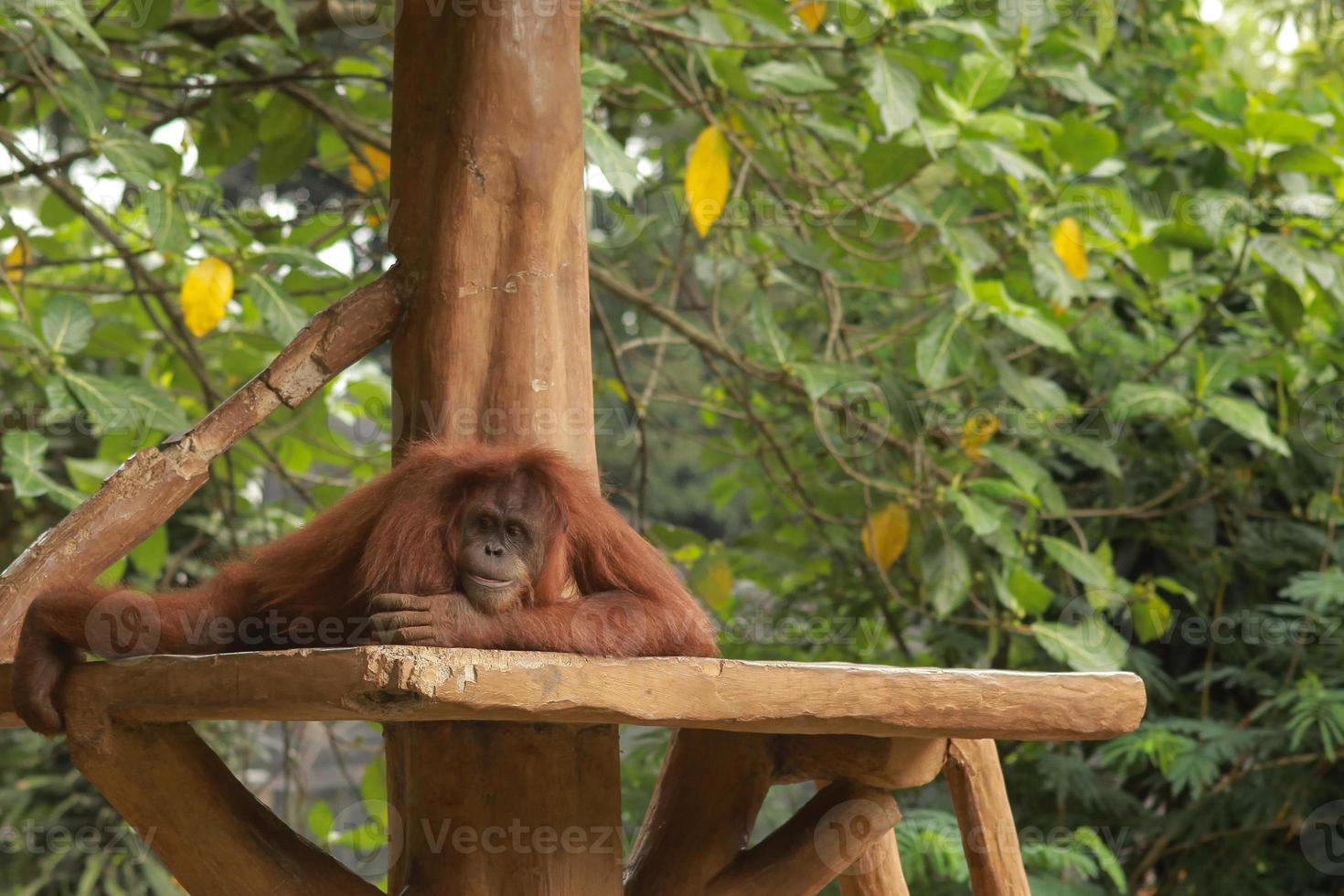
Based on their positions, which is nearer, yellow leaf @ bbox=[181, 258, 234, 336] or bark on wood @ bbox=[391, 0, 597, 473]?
bark on wood @ bbox=[391, 0, 597, 473]

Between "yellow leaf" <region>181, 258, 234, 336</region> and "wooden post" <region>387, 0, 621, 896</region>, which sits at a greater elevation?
"yellow leaf" <region>181, 258, 234, 336</region>

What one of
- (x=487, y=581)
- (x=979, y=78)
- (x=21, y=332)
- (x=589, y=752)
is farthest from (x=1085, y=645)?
(x=21, y=332)

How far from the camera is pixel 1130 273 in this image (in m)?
4.20

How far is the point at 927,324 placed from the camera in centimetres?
321

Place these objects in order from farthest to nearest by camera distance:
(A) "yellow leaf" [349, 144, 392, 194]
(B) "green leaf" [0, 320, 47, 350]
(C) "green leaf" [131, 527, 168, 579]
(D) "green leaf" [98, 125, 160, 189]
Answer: (A) "yellow leaf" [349, 144, 392, 194] < (C) "green leaf" [131, 527, 168, 579] < (D) "green leaf" [98, 125, 160, 189] < (B) "green leaf" [0, 320, 47, 350]

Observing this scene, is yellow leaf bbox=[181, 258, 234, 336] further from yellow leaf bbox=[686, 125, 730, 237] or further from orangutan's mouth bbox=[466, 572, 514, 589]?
orangutan's mouth bbox=[466, 572, 514, 589]

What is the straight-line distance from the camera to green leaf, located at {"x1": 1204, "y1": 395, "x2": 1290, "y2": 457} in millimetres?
3352

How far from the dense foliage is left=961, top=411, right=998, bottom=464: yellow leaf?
0.02 m

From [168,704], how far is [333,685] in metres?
0.30

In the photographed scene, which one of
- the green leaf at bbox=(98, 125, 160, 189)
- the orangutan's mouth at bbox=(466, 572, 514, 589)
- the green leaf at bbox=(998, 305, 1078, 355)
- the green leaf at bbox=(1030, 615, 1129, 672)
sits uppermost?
the green leaf at bbox=(98, 125, 160, 189)

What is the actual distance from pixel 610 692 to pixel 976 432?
2.34 m

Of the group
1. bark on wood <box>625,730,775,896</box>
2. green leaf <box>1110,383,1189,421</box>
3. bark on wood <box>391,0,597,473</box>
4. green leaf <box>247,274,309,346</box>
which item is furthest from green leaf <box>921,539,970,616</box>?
green leaf <box>247,274,309,346</box>

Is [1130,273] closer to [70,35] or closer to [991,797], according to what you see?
[991,797]

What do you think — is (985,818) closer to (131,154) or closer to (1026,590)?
(1026,590)
